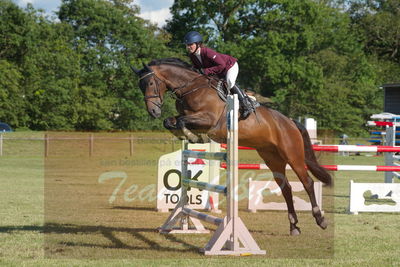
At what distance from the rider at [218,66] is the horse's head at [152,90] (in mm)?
507

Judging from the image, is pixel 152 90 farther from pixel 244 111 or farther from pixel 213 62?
pixel 244 111

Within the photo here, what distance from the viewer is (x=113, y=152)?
25.2 metres

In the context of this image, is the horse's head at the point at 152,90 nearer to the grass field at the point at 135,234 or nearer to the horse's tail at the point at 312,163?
the grass field at the point at 135,234

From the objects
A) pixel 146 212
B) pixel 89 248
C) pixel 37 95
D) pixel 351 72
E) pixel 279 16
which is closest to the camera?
pixel 89 248

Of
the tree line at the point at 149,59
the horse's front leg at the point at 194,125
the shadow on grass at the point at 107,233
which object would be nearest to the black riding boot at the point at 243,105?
the horse's front leg at the point at 194,125

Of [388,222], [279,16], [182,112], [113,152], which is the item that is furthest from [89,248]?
[279,16]

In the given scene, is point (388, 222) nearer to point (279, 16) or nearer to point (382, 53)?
point (279, 16)

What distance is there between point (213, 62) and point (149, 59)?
83.4ft

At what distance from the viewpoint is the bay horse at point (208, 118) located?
19.3 feet

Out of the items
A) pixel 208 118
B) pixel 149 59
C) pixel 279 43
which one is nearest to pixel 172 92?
pixel 208 118

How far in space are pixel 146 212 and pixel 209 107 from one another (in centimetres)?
317

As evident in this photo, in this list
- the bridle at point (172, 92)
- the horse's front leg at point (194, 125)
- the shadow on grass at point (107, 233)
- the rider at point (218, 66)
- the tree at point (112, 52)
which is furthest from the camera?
the tree at point (112, 52)

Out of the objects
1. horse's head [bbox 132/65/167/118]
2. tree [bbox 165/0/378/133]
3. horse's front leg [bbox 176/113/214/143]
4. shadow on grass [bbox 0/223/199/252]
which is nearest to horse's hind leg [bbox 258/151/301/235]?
horse's front leg [bbox 176/113/214/143]

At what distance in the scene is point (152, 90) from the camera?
591 centimetres
